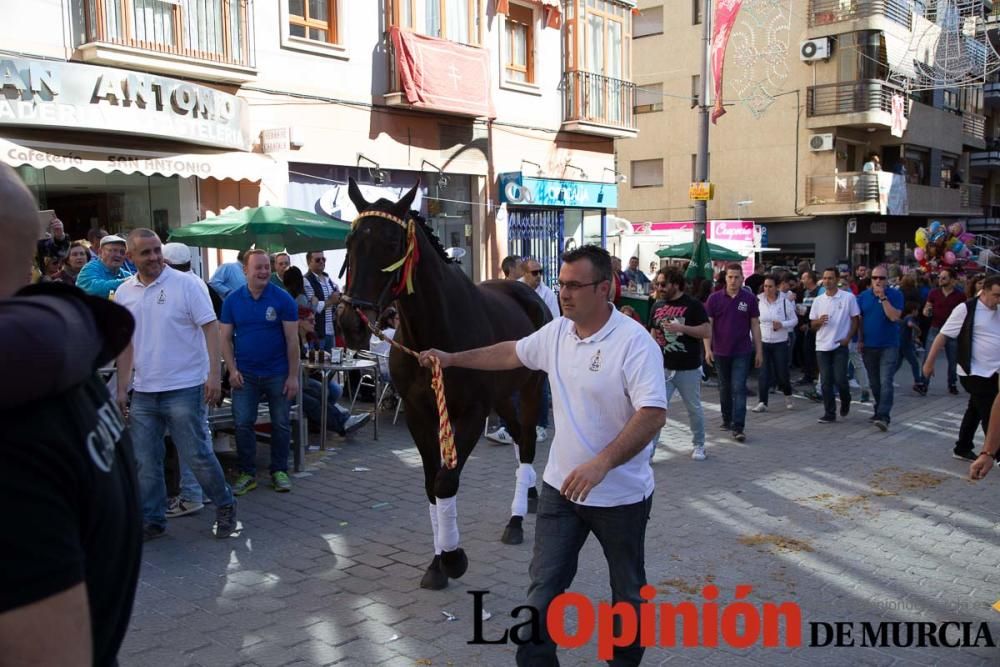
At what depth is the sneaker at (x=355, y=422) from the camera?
→ 29.7 ft

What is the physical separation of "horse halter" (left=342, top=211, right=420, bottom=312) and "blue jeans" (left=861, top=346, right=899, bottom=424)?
24.2ft

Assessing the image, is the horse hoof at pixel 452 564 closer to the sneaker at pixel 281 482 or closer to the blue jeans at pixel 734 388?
the sneaker at pixel 281 482

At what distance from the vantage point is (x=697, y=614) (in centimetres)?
456

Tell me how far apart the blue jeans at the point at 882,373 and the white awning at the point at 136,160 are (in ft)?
30.9

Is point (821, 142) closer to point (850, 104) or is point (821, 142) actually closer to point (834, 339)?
point (850, 104)

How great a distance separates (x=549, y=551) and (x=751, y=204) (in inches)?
1211

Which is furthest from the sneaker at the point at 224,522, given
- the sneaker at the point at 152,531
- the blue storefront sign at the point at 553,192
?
the blue storefront sign at the point at 553,192

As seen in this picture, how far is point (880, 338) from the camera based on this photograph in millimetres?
10336

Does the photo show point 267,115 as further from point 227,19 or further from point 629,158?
point 629,158

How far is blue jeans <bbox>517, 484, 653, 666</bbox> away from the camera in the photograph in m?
3.32

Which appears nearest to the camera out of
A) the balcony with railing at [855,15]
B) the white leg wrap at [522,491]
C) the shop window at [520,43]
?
the white leg wrap at [522,491]

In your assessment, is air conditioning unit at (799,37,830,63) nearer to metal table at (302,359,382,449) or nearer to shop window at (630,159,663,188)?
shop window at (630,159,663,188)

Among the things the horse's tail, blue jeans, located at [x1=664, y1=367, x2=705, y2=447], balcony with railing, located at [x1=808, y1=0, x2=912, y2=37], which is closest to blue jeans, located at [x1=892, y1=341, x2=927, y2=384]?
blue jeans, located at [x1=664, y1=367, x2=705, y2=447]

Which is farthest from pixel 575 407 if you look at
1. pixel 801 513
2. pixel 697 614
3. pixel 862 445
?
pixel 862 445
